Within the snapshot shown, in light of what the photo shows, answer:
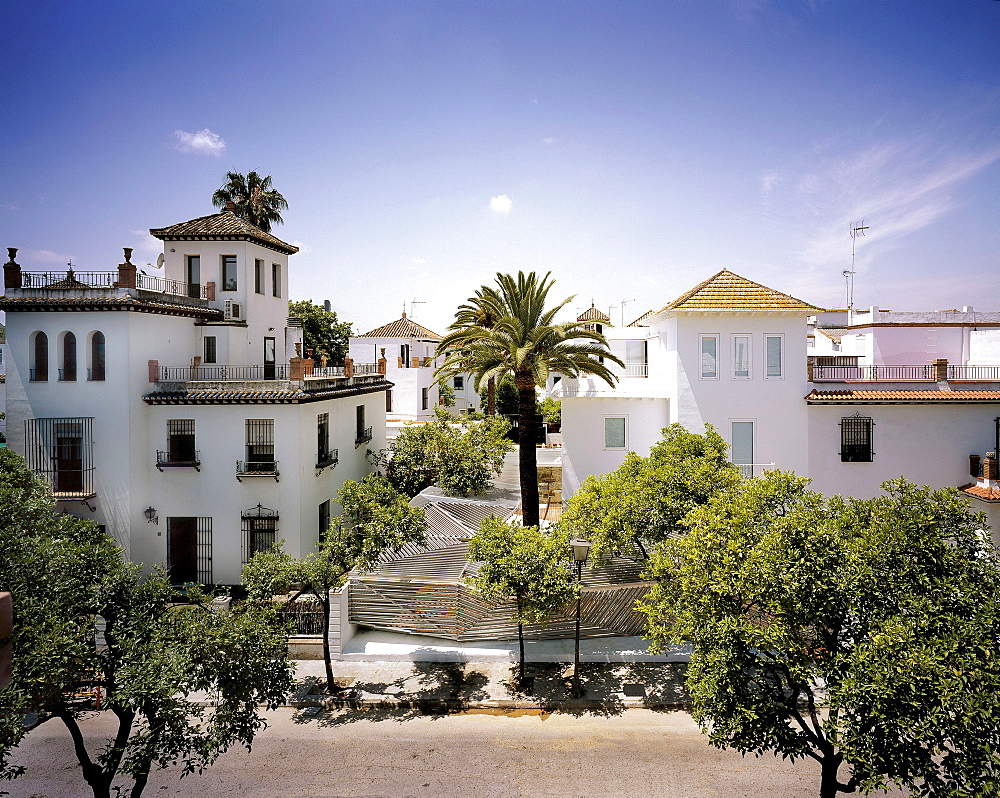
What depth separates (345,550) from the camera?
1481 cm

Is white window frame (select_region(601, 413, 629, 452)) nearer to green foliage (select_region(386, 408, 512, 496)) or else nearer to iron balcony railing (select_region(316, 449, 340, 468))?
green foliage (select_region(386, 408, 512, 496))

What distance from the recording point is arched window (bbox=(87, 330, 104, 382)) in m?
19.7

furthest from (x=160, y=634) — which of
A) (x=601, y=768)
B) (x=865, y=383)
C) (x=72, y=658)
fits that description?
(x=865, y=383)

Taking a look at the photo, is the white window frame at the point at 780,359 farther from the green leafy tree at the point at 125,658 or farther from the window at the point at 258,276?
the window at the point at 258,276

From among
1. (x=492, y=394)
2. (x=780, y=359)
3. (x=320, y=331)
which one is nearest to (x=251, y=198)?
(x=320, y=331)

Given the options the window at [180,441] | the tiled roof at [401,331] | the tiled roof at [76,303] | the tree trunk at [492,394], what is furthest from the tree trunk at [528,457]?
the tiled roof at [401,331]

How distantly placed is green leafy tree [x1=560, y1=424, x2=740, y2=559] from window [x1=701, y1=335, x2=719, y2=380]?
7.38m

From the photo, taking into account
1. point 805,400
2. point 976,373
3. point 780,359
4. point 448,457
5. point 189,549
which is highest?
point 780,359

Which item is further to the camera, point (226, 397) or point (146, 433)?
point (146, 433)

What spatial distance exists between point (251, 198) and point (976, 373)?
38947 millimetres

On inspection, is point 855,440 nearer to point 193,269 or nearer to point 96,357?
point 96,357

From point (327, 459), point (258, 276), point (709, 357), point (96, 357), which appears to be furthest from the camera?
point (258, 276)

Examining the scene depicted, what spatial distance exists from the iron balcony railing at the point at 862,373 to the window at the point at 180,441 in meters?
22.0

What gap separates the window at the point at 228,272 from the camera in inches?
977
